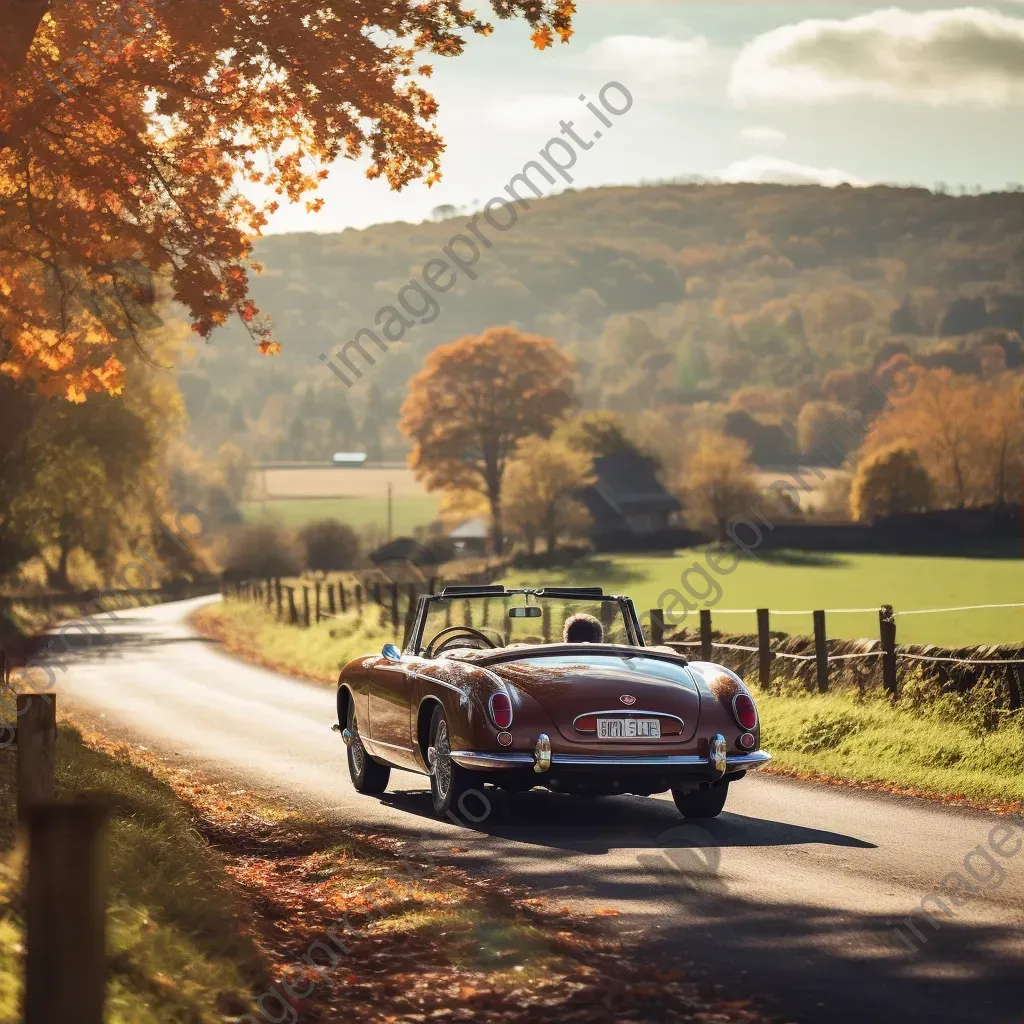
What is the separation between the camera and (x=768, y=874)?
8891 mm

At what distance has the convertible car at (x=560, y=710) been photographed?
10.5 meters

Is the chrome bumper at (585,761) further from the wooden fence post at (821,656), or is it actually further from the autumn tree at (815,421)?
the autumn tree at (815,421)

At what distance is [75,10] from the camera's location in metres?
13.5

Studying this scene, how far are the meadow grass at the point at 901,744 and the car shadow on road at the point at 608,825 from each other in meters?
2.52

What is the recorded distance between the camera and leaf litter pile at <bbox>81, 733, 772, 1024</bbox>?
19.7 ft

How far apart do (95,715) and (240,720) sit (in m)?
2.38

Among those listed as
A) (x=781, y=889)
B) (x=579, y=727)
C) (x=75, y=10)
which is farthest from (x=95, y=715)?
(x=781, y=889)

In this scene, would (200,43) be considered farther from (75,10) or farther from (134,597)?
(134,597)

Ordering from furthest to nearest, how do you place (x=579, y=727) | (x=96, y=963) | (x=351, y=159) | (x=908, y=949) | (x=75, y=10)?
(x=351, y=159)
(x=75, y=10)
(x=579, y=727)
(x=908, y=949)
(x=96, y=963)

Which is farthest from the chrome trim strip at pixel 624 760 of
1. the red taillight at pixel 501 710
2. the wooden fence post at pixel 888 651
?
the wooden fence post at pixel 888 651

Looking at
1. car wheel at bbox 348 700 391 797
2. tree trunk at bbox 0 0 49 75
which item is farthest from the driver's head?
tree trunk at bbox 0 0 49 75

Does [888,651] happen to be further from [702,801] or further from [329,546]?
[329,546]

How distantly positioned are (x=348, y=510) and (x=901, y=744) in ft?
533

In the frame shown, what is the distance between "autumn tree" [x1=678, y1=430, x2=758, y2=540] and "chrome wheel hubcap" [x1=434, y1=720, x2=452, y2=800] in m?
83.9
